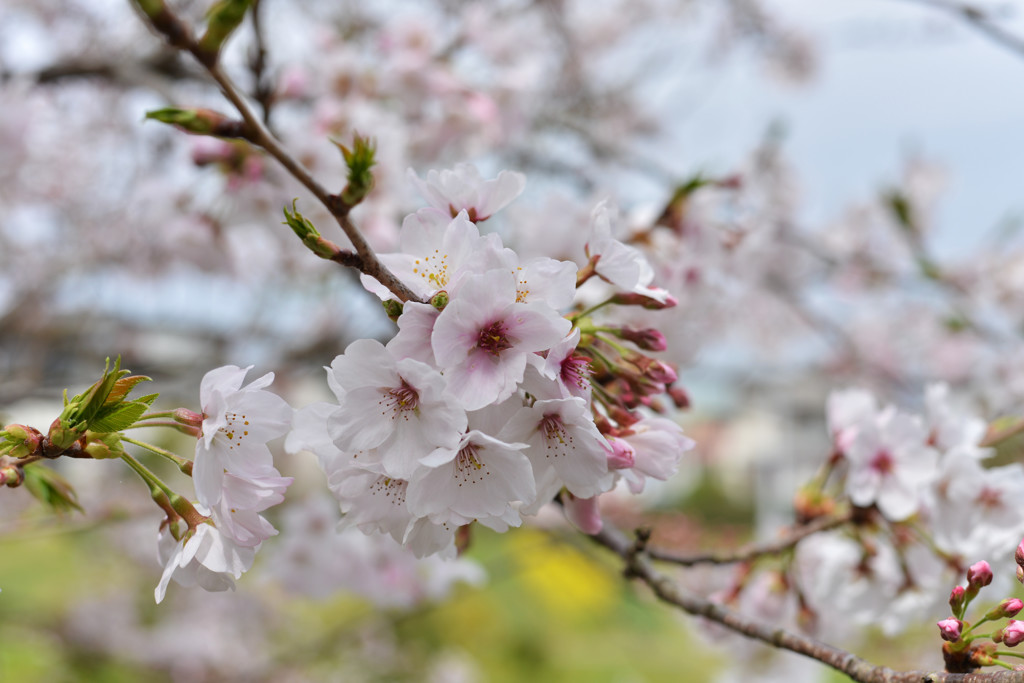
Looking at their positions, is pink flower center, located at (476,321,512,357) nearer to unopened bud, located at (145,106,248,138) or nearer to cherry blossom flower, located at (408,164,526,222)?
cherry blossom flower, located at (408,164,526,222)

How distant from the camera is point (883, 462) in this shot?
1.17m

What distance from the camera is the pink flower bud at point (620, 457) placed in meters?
0.75

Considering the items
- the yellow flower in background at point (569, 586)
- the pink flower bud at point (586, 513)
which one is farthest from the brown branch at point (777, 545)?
the yellow flower in background at point (569, 586)

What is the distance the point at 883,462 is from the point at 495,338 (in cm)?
82

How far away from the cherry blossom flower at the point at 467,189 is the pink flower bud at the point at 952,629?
0.63 metres

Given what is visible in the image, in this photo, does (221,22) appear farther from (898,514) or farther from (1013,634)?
(898,514)

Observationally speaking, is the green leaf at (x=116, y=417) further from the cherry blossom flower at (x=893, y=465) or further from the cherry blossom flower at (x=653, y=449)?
the cherry blossom flower at (x=893, y=465)

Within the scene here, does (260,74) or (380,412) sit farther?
(260,74)

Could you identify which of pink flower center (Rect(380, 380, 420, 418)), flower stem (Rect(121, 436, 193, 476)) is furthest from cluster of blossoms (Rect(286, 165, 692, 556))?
flower stem (Rect(121, 436, 193, 476))

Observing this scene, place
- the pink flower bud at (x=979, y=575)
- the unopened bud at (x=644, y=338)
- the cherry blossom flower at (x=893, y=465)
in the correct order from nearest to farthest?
the pink flower bud at (x=979, y=575) → the unopened bud at (x=644, y=338) → the cherry blossom flower at (x=893, y=465)

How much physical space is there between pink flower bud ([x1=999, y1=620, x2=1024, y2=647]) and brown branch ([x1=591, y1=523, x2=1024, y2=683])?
0.05 metres

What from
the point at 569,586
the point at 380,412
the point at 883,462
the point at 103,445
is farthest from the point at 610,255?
the point at 569,586

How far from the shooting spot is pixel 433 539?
2.54 feet

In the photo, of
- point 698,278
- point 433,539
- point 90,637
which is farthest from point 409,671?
point 433,539
